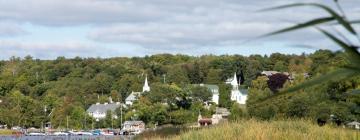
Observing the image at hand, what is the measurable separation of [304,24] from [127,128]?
8967 centimetres

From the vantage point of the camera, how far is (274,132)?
44.9ft

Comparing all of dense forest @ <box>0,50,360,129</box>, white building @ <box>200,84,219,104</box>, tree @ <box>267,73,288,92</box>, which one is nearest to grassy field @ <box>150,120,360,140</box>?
A: dense forest @ <box>0,50,360,129</box>

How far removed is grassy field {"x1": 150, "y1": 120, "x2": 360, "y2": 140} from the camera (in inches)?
515

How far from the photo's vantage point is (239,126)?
15.2m

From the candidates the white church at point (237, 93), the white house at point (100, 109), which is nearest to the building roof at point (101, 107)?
the white house at point (100, 109)

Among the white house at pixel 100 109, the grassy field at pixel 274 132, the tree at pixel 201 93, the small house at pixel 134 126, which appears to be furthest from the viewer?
the white house at pixel 100 109

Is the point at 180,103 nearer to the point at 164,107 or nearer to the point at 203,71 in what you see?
the point at 164,107

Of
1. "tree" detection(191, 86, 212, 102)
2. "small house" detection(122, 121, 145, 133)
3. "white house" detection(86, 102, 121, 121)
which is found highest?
"tree" detection(191, 86, 212, 102)

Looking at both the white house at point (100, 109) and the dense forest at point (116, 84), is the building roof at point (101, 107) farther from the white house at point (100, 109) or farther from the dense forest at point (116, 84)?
the dense forest at point (116, 84)

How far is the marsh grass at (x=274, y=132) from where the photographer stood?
13.1m

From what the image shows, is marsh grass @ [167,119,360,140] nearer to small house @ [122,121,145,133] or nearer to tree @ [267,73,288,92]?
tree @ [267,73,288,92]

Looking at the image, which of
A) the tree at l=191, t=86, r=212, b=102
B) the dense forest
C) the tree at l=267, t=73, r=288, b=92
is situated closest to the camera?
the tree at l=267, t=73, r=288, b=92

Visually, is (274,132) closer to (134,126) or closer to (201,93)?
(134,126)

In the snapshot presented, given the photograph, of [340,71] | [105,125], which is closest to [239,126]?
[340,71]
